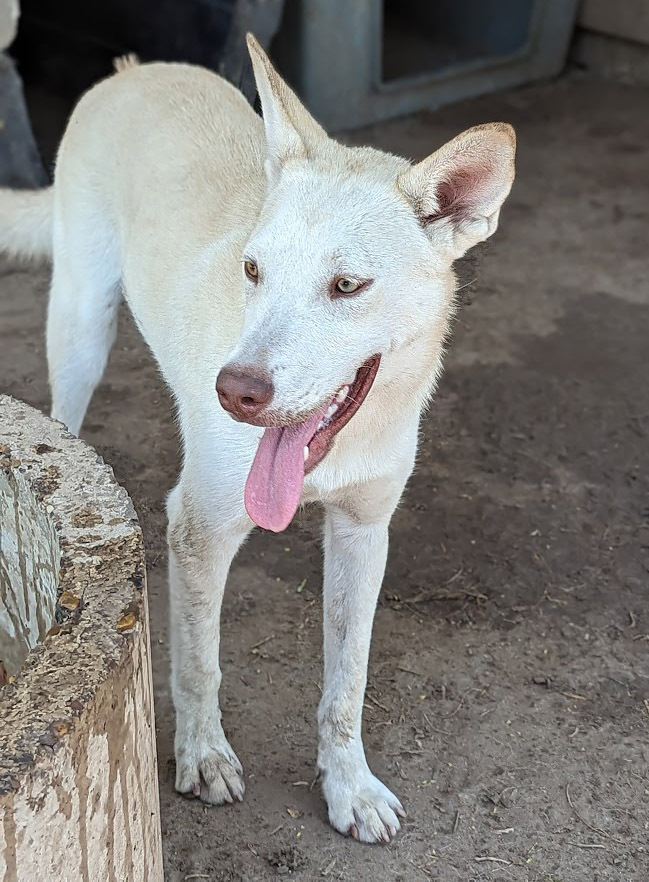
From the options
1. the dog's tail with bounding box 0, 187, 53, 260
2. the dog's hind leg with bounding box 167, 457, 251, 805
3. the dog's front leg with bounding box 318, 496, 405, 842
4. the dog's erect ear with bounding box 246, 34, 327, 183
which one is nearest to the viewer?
the dog's erect ear with bounding box 246, 34, 327, 183

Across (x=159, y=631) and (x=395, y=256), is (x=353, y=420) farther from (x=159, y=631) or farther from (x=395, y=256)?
(x=159, y=631)

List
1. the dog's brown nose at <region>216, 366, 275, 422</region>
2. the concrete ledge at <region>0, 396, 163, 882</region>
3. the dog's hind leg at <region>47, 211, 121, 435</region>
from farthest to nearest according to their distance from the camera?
1. the dog's hind leg at <region>47, 211, 121, 435</region>
2. the dog's brown nose at <region>216, 366, 275, 422</region>
3. the concrete ledge at <region>0, 396, 163, 882</region>

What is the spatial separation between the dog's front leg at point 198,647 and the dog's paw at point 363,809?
0.25 meters

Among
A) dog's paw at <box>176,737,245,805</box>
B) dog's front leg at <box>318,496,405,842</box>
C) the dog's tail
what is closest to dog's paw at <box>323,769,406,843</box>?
dog's front leg at <box>318,496,405,842</box>

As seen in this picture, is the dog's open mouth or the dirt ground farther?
the dirt ground

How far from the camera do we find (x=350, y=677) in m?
2.87

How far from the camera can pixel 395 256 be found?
7.43 feet

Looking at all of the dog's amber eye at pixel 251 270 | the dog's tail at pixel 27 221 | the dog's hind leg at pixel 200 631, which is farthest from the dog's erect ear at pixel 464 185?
the dog's tail at pixel 27 221

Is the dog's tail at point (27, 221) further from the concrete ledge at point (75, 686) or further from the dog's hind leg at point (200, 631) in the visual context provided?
the concrete ledge at point (75, 686)

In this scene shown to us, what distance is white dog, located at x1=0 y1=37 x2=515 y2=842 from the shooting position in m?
2.20

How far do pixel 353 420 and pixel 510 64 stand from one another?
611cm

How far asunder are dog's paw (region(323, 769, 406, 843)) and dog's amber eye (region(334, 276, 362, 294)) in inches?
52.5

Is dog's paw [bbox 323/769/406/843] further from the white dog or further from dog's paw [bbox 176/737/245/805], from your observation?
dog's paw [bbox 176/737/245/805]

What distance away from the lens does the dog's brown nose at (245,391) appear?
2109mm
